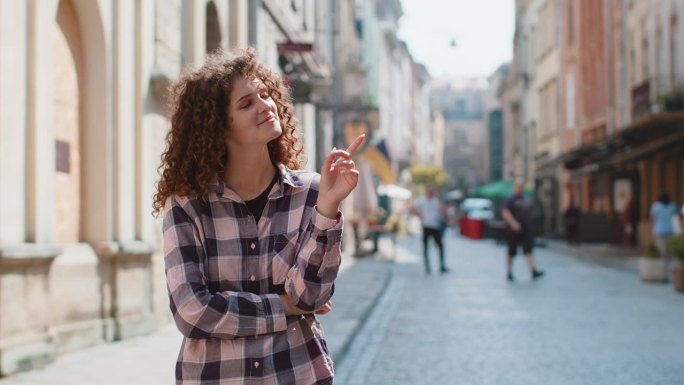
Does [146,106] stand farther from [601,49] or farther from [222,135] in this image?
[601,49]

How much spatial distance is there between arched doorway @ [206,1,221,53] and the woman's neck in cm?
1180

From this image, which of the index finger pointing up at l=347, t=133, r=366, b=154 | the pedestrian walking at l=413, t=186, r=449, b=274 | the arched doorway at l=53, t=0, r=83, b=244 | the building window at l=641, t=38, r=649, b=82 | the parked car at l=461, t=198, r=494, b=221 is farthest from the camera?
the parked car at l=461, t=198, r=494, b=221

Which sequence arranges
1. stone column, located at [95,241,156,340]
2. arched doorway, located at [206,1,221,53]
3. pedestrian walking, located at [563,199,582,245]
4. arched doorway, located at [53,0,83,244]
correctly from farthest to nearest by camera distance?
pedestrian walking, located at [563,199,582,245]
arched doorway, located at [206,1,221,53]
stone column, located at [95,241,156,340]
arched doorway, located at [53,0,83,244]

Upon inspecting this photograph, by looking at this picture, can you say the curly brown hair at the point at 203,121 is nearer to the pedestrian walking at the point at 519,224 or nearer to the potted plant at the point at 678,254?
the potted plant at the point at 678,254

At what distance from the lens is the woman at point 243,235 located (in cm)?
283

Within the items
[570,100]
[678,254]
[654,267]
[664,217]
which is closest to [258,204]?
[678,254]

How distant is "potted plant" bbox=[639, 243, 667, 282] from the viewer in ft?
59.2

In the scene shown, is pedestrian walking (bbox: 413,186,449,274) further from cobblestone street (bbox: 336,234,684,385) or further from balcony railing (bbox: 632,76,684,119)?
balcony railing (bbox: 632,76,684,119)

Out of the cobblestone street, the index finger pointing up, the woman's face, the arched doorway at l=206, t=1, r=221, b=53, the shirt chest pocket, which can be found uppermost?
the arched doorway at l=206, t=1, r=221, b=53

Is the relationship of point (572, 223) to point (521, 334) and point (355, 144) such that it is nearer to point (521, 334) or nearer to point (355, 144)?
point (521, 334)

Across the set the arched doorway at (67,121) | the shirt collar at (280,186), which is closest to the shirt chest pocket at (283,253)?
the shirt collar at (280,186)

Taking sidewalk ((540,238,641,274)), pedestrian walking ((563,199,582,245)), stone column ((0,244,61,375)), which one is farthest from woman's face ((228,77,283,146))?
pedestrian walking ((563,199,582,245))

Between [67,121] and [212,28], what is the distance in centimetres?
548

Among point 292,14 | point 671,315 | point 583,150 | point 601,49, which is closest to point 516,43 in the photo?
point 601,49
